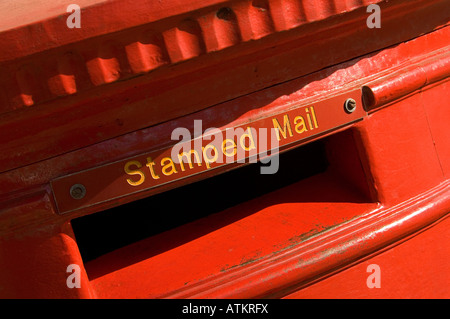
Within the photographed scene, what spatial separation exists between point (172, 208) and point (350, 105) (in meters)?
0.65

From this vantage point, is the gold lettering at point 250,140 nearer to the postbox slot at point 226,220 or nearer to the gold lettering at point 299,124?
the gold lettering at point 299,124

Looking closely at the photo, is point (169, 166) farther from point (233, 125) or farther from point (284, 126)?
point (284, 126)

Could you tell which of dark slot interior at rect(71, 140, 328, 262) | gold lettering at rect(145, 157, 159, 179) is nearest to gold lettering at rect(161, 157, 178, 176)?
gold lettering at rect(145, 157, 159, 179)

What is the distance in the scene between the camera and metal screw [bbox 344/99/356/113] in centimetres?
148

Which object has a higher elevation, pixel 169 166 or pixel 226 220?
pixel 169 166

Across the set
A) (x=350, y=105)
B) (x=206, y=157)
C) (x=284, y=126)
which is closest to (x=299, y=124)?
(x=284, y=126)

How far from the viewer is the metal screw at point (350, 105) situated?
1.48m

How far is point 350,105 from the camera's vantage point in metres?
1.49

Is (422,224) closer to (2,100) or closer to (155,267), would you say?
(155,267)

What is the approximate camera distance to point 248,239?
59.9 inches

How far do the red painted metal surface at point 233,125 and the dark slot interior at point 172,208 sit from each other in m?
0.03

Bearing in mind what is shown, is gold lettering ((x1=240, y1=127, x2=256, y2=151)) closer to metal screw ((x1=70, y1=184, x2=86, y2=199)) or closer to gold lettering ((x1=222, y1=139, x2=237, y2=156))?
gold lettering ((x1=222, y1=139, x2=237, y2=156))

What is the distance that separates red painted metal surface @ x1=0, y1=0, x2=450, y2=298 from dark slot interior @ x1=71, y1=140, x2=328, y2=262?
30mm
